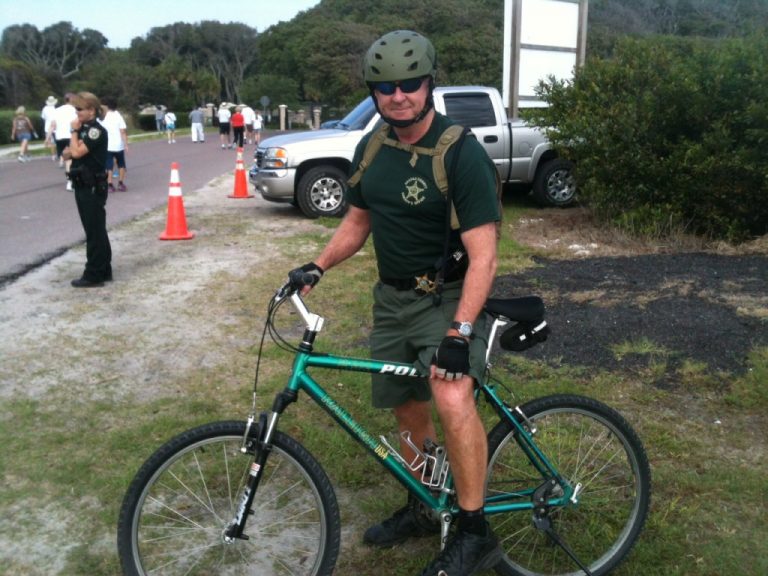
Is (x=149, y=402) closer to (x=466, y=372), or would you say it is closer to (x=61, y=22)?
(x=466, y=372)

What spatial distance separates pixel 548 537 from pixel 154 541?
159 centimetres

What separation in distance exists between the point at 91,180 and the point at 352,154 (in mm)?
4764

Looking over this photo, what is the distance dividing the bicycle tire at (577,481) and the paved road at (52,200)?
6361mm

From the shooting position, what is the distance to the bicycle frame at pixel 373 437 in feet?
9.45

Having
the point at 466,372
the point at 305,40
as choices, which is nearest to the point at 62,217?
the point at 466,372

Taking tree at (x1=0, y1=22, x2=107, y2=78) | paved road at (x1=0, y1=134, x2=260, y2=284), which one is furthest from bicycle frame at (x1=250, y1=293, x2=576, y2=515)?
tree at (x1=0, y1=22, x2=107, y2=78)

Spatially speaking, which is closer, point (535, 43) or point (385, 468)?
point (385, 468)

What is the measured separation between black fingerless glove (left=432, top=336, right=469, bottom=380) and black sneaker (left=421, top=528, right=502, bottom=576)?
0.67 m

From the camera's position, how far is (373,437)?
10.0 feet

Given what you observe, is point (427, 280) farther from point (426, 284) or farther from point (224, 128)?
A: point (224, 128)

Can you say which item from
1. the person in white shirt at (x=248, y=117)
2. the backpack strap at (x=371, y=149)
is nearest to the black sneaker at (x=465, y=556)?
the backpack strap at (x=371, y=149)

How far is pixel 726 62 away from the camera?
879 cm

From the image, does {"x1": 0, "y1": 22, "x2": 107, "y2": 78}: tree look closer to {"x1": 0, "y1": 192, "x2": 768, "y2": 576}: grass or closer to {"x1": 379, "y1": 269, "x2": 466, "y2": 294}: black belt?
{"x1": 0, "y1": 192, "x2": 768, "y2": 576}: grass

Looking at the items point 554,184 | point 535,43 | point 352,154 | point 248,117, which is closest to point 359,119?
point 352,154
